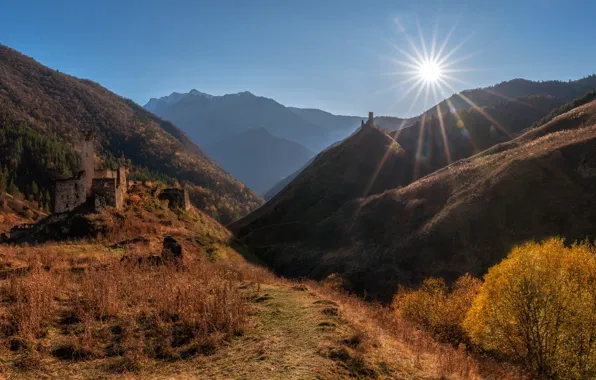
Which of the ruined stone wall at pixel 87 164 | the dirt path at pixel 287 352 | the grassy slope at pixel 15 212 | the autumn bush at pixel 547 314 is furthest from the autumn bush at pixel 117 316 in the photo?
the grassy slope at pixel 15 212

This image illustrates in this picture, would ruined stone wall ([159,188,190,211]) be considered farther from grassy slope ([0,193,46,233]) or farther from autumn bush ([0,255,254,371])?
grassy slope ([0,193,46,233])

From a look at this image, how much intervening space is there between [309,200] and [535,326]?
295 ft

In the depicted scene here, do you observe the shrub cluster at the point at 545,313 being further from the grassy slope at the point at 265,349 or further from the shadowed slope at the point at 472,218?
the shadowed slope at the point at 472,218

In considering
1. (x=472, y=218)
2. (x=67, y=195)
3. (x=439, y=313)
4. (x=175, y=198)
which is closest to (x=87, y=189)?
(x=67, y=195)

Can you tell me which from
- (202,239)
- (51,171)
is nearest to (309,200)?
(202,239)

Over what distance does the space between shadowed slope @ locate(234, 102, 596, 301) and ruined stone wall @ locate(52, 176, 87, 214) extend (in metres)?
38.4

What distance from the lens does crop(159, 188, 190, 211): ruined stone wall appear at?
44688mm

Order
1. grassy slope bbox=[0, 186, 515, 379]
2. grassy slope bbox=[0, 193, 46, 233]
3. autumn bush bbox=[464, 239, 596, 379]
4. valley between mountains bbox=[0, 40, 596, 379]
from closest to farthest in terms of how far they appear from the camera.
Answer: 1. grassy slope bbox=[0, 186, 515, 379]
2. valley between mountains bbox=[0, 40, 596, 379]
3. autumn bush bbox=[464, 239, 596, 379]
4. grassy slope bbox=[0, 193, 46, 233]

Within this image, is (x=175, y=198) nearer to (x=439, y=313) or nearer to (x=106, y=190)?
(x=106, y=190)

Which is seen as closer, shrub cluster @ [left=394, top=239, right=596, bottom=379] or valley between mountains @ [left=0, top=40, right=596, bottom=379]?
valley between mountains @ [left=0, top=40, right=596, bottom=379]

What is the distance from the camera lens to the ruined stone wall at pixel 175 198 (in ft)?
147

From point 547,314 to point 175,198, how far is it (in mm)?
42065

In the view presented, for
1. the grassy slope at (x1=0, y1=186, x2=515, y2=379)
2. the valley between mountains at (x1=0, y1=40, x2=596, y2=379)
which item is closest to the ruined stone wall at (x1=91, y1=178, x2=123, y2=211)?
the valley between mountains at (x1=0, y1=40, x2=596, y2=379)

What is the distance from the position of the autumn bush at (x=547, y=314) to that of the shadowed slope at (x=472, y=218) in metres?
30.3
